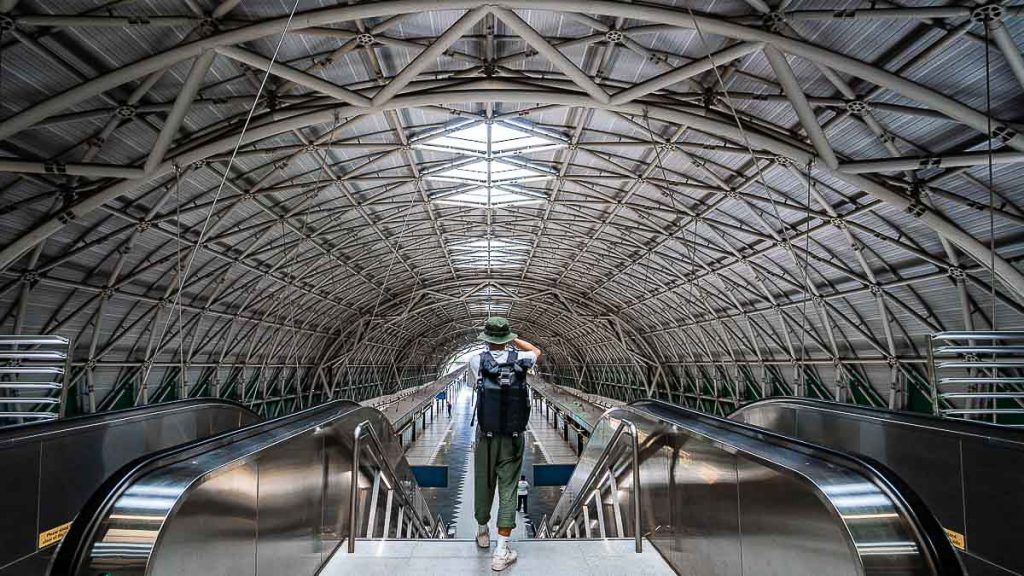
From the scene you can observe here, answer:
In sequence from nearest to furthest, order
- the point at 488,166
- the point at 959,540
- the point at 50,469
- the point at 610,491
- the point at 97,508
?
the point at 97,508 → the point at 50,469 → the point at 959,540 → the point at 610,491 → the point at 488,166

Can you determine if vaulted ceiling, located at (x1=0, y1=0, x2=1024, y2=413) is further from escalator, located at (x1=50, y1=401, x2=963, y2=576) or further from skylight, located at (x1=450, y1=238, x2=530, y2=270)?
escalator, located at (x1=50, y1=401, x2=963, y2=576)

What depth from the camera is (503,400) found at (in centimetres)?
538

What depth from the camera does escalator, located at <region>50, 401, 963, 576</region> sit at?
253 centimetres

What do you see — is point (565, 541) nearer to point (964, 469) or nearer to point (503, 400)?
point (503, 400)

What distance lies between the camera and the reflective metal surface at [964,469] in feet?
16.9

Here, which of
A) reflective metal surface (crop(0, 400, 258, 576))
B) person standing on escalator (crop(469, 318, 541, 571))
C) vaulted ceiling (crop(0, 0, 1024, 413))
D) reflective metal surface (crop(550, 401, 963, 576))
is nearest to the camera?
reflective metal surface (crop(550, 401, 963, 576))

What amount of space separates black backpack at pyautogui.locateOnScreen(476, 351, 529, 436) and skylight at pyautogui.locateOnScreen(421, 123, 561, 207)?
14.1m

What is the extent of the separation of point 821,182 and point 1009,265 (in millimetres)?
6120

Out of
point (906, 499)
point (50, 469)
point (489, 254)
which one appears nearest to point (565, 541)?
point (906, 499)

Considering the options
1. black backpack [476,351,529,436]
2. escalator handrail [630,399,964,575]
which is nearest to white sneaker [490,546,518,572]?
black backpack [476,351,529,436]

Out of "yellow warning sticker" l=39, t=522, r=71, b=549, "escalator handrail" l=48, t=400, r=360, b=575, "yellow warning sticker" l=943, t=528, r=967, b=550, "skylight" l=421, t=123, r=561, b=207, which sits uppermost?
"skylight" l=421, t=123, r=561, b=207

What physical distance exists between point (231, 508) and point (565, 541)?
124 inches

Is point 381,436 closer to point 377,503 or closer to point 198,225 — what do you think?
point 377,503

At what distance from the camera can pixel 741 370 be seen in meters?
36.7
